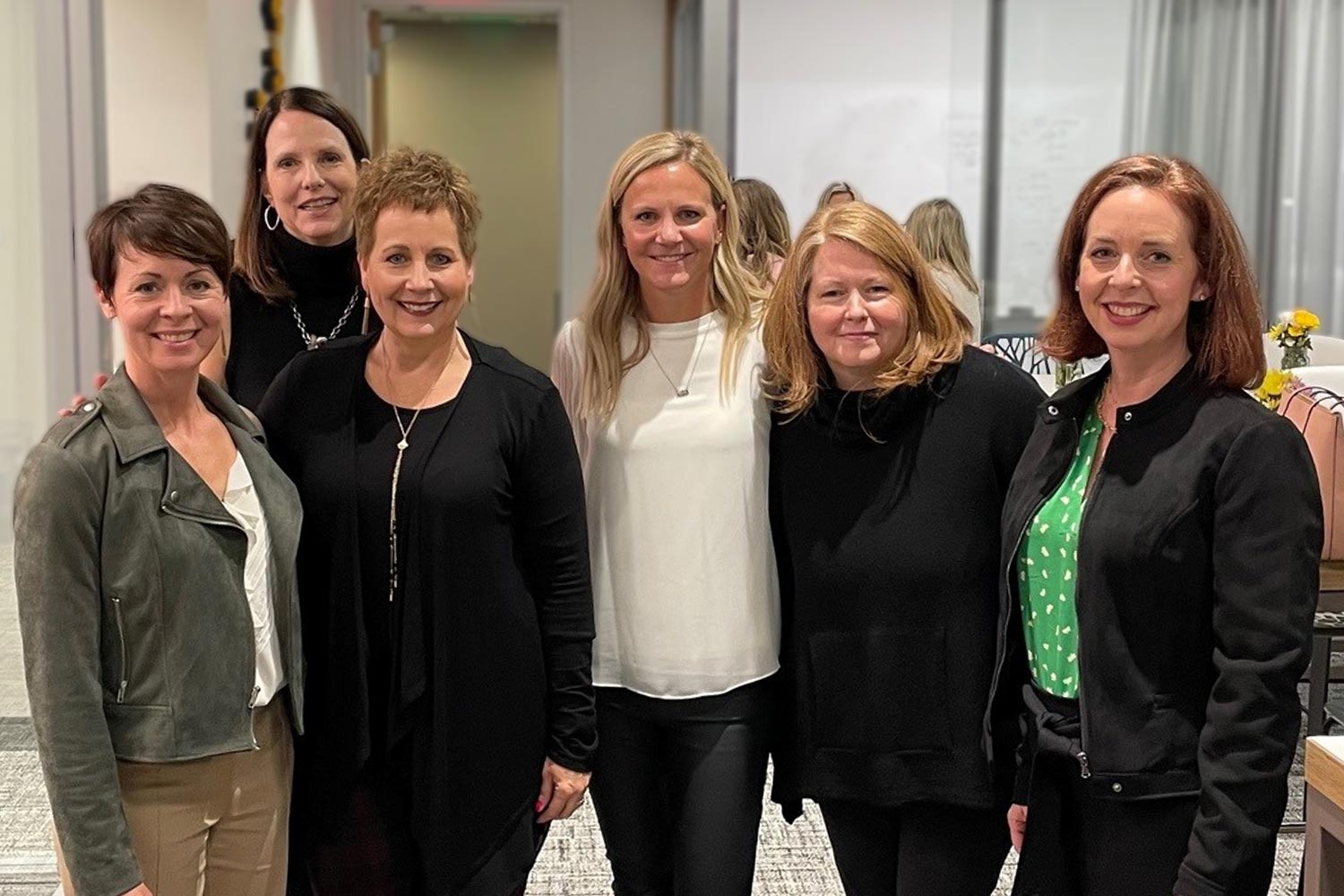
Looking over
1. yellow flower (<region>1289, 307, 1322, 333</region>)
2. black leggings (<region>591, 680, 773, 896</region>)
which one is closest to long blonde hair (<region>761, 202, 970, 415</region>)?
black leggings (<region>591, 680, 773, 896</region>)

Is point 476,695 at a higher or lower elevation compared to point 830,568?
lower

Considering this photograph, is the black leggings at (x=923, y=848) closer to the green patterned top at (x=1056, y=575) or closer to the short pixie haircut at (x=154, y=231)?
the green patterned top at (x=1056, y=575)

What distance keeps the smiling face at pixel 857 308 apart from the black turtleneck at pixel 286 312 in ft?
2.68

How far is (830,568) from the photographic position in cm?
188

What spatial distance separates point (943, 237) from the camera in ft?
14.6

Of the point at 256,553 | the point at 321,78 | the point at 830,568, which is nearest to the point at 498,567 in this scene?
the point at 256,553

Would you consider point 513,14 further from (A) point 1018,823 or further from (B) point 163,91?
(A) point 1018,823

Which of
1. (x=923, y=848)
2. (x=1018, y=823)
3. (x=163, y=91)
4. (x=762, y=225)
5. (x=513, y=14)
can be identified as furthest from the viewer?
(x=513, y=14)

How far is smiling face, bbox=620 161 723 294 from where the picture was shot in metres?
1.96

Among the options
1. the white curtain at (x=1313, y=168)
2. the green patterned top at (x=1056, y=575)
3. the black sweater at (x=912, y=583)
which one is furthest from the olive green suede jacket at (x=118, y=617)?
the white curtain at (x=1313, y=168)

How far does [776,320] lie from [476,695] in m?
0.67

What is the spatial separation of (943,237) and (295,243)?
2667 mm

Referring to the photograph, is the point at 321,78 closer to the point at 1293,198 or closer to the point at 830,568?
the point at 1293,198

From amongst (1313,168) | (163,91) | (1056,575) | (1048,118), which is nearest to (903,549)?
(1056,575)
